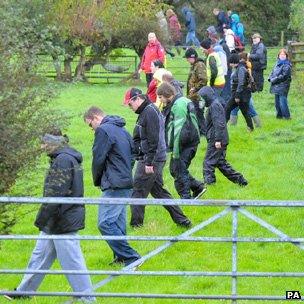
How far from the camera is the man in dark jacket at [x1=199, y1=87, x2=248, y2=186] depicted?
15422mm

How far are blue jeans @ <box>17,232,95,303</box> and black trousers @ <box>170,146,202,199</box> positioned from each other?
4207mm

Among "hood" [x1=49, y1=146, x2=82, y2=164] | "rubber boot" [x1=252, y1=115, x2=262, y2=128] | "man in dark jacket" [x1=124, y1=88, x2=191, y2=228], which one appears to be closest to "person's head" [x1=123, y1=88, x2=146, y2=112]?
"man in dark jacket" [x1=124, y1=88, x2=191, y2=228]

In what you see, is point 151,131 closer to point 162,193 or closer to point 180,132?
point 162,193

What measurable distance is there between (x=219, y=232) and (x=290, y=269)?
1899 mm

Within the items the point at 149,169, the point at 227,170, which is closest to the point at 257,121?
the point at 227,170

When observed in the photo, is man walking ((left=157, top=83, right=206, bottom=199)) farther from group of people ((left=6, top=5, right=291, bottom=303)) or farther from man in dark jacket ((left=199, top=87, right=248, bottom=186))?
man in dark jacket ((left=199, top=87, right=248, bottom=186))

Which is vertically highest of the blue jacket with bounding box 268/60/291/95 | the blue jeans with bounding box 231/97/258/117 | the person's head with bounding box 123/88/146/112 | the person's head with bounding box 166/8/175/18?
the person's head with bounding box 123/88/146/112

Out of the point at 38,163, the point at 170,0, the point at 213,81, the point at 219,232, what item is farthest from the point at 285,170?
the point at 170,0

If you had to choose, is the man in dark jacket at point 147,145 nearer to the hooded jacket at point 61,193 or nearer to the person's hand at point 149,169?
the person's hand at point 149,169

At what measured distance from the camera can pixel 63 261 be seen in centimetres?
1009

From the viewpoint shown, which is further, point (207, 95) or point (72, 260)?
point (207, 95)

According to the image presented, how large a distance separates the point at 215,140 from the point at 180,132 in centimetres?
171

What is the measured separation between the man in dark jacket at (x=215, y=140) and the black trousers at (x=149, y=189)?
222cm

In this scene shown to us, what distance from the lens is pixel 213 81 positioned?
66.1 ft
